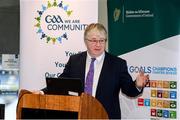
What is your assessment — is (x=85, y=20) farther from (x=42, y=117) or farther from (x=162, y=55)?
(x=42, y=117)

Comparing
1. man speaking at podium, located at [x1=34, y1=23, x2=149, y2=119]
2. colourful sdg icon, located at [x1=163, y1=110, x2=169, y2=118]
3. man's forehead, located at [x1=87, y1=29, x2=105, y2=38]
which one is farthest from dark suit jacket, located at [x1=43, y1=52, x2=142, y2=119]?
colourful sdg icon, located at [x1=163, y1=110, x2=169, y2=118]

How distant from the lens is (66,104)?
174cm

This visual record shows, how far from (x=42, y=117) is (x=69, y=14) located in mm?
2258

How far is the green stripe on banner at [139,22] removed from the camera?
3.64 metres

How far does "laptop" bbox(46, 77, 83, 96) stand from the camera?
1940mm

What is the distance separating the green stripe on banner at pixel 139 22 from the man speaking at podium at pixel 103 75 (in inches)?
40.2

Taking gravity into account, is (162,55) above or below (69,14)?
below

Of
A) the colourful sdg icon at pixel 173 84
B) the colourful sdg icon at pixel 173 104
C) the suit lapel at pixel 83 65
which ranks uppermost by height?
the suit lapel at pixel 83 65

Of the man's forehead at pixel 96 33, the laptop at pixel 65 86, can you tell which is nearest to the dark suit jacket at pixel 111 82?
the man's forehead at pixel 96 33

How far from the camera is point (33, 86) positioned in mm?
4047

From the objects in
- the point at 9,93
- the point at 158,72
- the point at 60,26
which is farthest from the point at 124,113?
the point at 9,93

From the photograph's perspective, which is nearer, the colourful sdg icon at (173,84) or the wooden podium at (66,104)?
the wooden podium at (66,104)

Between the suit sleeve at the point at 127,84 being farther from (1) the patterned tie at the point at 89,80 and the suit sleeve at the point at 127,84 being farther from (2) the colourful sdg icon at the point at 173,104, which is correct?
(2) the colourful sdg icon at the point at 173,104

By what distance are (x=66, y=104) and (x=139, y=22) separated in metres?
A: 2.38
